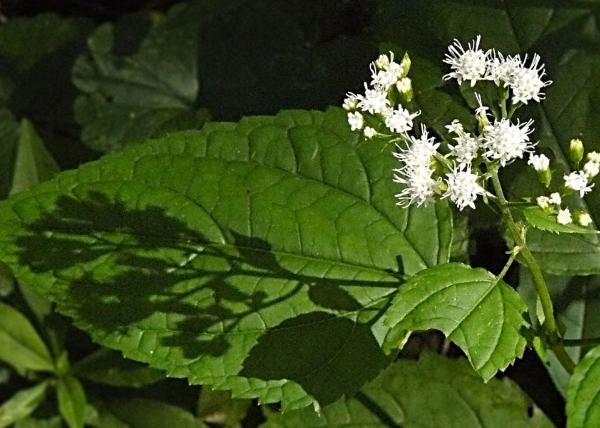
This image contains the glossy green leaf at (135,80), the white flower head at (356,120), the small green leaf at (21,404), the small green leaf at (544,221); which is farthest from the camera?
the glossy green leaf at (135,80)

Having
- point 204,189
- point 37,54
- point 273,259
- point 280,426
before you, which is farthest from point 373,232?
point 37,54

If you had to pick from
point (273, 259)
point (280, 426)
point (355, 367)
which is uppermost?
point (273, 259)

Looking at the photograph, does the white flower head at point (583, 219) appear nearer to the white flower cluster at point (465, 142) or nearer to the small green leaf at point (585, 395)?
the white flower cluster at point (465, 142)

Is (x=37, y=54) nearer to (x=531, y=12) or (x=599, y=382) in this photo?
(x=531, y=12)

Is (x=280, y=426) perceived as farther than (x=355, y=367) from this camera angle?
Yes


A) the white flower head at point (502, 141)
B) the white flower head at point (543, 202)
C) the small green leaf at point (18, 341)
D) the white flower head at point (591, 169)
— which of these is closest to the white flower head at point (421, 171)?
the white flower head at point (502, 141)

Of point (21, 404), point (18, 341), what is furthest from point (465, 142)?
point (21, 404)

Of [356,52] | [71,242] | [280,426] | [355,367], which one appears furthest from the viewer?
[356,52]

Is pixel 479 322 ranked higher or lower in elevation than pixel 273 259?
higher
